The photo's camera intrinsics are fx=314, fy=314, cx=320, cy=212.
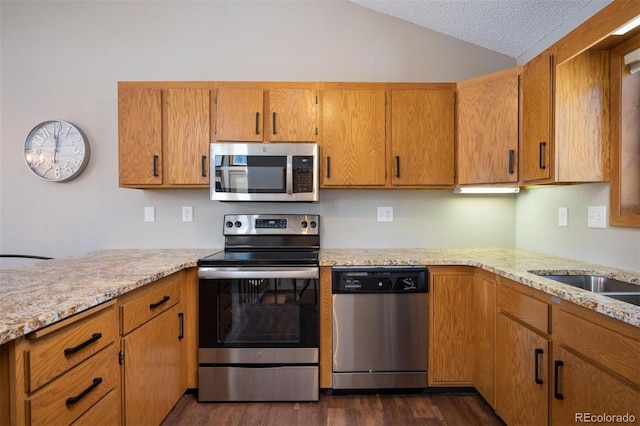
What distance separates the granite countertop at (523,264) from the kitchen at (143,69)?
477 mm

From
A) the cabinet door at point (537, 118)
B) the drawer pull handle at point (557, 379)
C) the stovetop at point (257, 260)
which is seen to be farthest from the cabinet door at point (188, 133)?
the drawer pull handle at point (557, 379)

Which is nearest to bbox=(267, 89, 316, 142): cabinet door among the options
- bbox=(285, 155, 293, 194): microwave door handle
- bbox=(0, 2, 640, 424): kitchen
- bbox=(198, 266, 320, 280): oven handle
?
bbox=(285, 155, 293, 194): microwave door handle

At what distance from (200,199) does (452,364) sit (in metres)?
2.26

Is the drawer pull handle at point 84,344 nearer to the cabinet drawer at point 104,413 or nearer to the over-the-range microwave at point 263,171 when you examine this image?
the cabinet drawer at point 104,413

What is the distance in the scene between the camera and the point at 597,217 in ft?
6.00

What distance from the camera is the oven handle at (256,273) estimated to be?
2.01m

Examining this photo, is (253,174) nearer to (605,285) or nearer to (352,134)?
(352,134)

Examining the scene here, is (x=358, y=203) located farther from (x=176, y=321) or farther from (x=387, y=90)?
(x=176, y=321)

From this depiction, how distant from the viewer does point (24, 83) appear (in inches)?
102

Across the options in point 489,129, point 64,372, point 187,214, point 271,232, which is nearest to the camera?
point 64,372

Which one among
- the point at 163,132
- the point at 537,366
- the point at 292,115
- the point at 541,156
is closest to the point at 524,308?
the point at 537,366

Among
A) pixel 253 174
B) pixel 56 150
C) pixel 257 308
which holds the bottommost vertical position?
pixel 257 308

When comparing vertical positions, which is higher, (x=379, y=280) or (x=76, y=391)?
(x=379, y=280)

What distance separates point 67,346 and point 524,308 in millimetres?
1956
